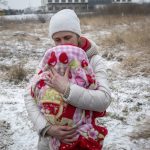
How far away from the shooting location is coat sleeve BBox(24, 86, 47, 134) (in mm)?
1809

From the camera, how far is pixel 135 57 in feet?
27.5

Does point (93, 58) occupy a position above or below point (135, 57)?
above

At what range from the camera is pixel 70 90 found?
1722 millimetres

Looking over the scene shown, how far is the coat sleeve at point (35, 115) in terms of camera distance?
181 cm

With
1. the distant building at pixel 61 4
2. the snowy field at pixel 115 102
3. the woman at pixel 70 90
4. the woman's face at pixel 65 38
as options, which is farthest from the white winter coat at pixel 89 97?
the distant building at pixel 61 4

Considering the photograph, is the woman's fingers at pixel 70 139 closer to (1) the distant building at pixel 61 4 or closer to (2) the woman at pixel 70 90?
(2) the woman at pixel 70 90

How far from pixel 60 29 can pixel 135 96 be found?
3.94m

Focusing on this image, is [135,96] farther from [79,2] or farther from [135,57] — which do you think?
[79,2]

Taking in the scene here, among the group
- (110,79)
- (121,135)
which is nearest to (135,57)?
(110,79)

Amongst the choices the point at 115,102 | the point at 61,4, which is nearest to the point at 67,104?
the point at 115,102

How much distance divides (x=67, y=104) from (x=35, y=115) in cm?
23

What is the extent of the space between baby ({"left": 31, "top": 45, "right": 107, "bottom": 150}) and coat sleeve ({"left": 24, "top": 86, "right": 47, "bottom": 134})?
41 mm

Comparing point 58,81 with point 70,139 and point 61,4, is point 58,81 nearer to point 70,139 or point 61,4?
point 70,139

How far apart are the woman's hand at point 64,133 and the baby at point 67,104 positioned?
0.07ft
